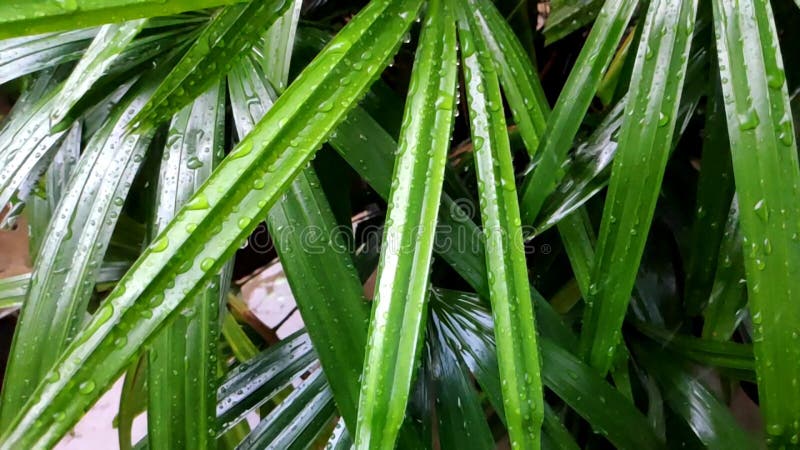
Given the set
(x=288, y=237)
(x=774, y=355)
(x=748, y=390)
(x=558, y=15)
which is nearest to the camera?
(x=774, y=355)

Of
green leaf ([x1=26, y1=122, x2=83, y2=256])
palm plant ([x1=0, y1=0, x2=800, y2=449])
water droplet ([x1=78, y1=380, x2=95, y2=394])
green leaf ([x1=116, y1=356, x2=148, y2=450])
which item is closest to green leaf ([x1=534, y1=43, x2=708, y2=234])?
palm plant ([x1=0, y1=0, x2=800, y2=449])

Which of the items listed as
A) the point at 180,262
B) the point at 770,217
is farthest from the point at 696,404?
the point at 180,262

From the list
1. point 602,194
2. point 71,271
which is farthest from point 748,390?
point 71,271

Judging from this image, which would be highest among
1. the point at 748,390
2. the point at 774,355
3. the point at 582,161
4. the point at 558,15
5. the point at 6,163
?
the point at 6,163

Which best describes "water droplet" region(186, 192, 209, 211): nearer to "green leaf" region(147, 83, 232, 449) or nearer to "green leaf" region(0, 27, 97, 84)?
"green leaf" region(147, 83, 232, 449)

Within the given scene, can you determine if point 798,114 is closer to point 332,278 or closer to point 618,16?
point 618,16

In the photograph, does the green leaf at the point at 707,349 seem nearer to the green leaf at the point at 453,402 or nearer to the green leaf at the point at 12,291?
the green leaf at the point at 453,402
